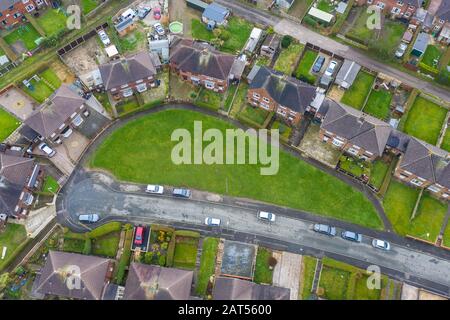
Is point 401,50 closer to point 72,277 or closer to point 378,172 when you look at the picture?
point 378,172

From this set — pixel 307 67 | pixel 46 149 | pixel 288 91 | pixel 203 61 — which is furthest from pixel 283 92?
pixel 46 149

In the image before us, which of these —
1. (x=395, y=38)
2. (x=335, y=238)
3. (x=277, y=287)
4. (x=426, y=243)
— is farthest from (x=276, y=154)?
(x=395, y=38)

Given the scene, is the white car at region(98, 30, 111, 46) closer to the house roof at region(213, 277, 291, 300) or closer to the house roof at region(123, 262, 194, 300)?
the house roof at region(123, 262, 194, 300)

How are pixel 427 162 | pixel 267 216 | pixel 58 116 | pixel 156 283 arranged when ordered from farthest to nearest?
pixel 58 116, pixel 267 216, pixel 427 162, pixel 156 283

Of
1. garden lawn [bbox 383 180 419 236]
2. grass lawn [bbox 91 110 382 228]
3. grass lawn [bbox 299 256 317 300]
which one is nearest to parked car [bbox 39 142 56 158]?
grass lawn [bbox 91 110 382 228]

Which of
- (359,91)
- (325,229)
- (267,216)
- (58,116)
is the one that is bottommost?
(267,216)

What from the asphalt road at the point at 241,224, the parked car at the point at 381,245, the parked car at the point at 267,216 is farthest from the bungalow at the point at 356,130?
the parked car at the point at 267,216
